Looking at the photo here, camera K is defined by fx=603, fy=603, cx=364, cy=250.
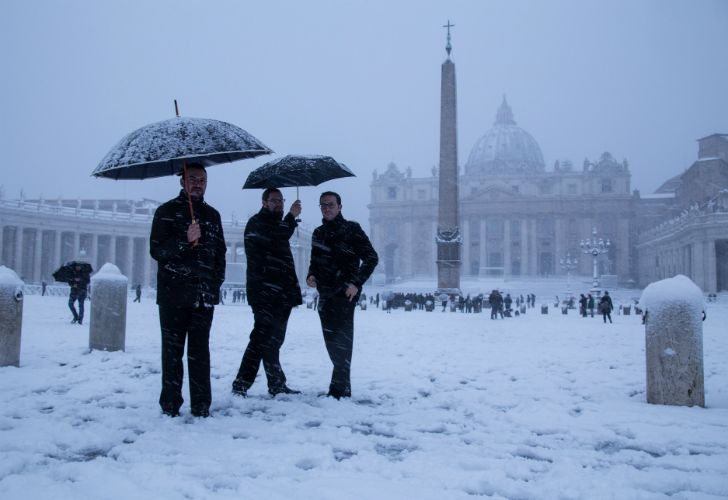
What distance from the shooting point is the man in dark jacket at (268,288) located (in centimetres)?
552

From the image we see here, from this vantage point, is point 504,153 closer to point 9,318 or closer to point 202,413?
point 9,318

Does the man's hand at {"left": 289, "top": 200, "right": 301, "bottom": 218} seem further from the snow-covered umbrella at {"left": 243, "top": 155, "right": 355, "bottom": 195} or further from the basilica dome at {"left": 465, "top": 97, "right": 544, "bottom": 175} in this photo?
the basilica dome at {"left": 465, "top": 97, "right": 544, "bottom": 175}

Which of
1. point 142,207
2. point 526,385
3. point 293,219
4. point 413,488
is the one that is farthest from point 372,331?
point 142,207

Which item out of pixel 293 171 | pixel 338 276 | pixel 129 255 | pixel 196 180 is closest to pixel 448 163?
pixel 293 171

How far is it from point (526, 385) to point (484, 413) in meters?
1.63

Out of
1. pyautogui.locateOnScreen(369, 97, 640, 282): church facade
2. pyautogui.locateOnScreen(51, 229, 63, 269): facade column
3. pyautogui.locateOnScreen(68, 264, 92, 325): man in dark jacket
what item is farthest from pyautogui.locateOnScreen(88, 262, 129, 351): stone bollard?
pyautogui.locateOnScreen(369, 97, 640, 282): church facade

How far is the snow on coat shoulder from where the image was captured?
5.46 metres

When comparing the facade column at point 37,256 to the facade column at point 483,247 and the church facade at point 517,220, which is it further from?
the facade column at point 483,247

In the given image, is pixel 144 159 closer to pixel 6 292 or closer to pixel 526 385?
pixel 6 292

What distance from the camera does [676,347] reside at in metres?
5.43

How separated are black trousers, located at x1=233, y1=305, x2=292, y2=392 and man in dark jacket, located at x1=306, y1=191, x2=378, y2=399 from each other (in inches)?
16.3

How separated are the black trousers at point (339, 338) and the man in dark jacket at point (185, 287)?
111 centimetres

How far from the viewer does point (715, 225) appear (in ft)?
165

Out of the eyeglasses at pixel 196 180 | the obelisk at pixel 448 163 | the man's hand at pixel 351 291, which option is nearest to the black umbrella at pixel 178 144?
the eyeglasses at pixel 196 180
